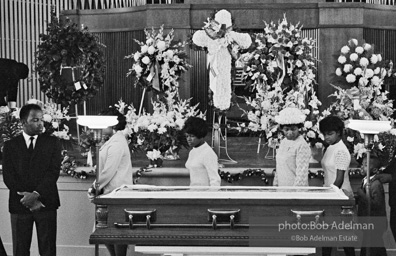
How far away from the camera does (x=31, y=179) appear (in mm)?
8203

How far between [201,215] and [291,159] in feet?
5.58

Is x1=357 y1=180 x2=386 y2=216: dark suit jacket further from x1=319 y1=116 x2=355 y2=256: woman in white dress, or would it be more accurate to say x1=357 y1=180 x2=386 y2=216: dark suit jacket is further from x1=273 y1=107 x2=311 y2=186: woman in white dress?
x1=273 y1=107 x2=311 y2=186: woman in white dress

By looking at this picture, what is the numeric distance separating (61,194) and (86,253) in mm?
690

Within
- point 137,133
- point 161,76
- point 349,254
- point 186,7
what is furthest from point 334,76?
point 349,254

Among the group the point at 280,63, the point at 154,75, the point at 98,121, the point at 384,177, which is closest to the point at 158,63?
the point at 154,75

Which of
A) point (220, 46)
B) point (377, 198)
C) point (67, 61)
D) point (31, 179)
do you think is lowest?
point (377, 198)

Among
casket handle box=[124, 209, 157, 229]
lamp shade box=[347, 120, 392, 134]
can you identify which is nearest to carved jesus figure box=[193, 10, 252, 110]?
lamp shade box=[347, 120, 392, 134]

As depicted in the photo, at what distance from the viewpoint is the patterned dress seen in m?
8.15

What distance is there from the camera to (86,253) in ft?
32.0

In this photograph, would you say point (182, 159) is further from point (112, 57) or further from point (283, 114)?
point (112, 57)

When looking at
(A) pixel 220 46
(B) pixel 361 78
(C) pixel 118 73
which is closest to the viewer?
(A) pixel 220 46

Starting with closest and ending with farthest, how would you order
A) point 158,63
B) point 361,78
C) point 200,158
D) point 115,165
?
1. point 200,158
2. point 115,165
3. point 158,63
4. point 361,78

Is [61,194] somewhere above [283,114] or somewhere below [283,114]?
below

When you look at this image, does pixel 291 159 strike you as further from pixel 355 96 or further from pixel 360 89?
pixel 360 89
